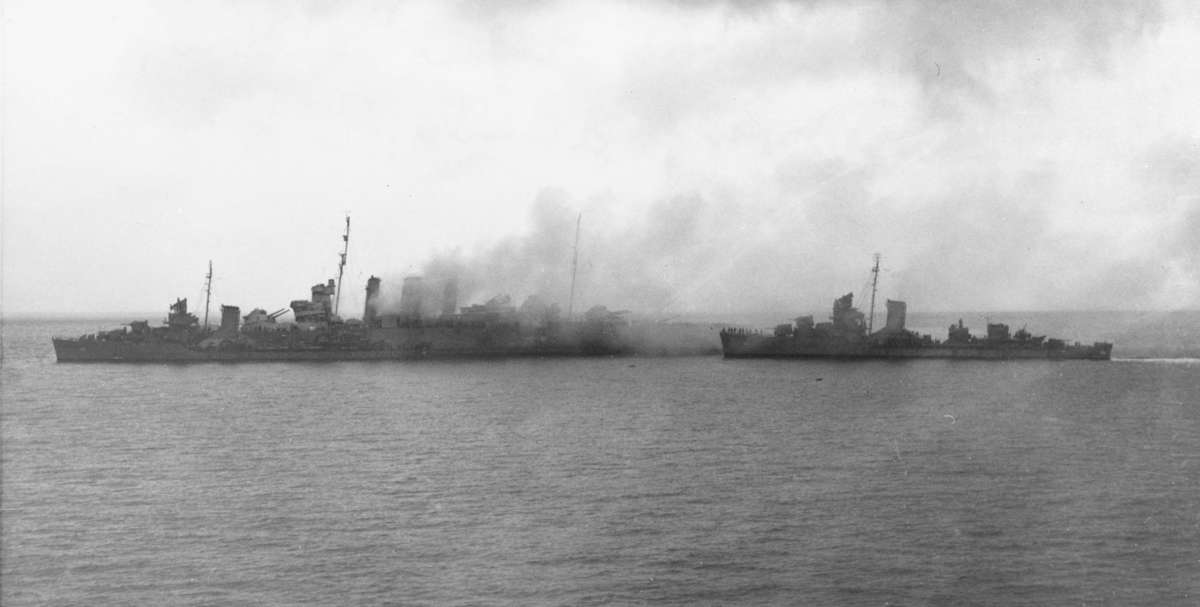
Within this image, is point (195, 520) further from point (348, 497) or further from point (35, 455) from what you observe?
point (35, 455)

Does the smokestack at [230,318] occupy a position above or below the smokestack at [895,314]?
below

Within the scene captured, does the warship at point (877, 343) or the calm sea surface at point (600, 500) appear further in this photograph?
the warship at point (877, 343)

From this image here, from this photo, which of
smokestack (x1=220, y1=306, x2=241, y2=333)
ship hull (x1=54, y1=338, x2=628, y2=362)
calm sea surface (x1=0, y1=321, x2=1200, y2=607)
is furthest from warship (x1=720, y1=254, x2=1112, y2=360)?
smokestack (x1=220, y1=306, x2=241, y2=333)

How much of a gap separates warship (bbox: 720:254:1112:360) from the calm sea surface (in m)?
33.4

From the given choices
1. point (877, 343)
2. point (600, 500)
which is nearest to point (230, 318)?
point (877, 343)

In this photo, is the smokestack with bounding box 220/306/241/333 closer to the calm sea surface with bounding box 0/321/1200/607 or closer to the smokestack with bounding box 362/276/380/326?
the smokestack with bounding box 362/276/380/326

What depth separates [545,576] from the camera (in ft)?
85.2

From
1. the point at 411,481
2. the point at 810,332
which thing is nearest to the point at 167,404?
the point at 411,481

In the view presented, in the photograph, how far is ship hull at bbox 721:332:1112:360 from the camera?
9425cm

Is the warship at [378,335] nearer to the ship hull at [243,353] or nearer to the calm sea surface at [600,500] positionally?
the ship hull at [243,353]

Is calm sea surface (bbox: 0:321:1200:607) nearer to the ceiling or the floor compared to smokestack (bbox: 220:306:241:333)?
nearer to the floor

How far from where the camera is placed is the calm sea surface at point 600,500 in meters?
25.7

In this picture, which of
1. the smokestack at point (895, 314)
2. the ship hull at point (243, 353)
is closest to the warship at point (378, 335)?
the ship hull at point (243, 353)

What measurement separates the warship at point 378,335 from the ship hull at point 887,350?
10024 millimetres
